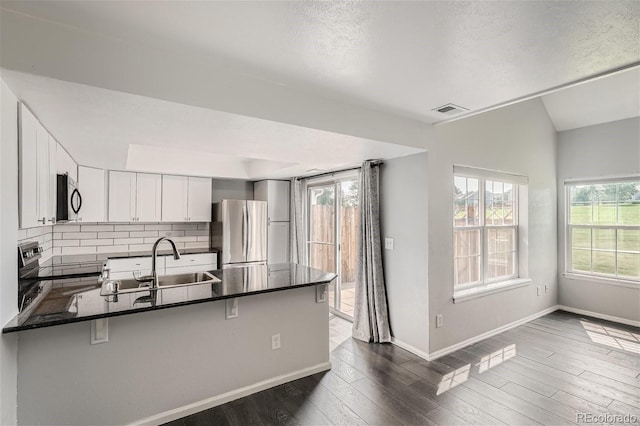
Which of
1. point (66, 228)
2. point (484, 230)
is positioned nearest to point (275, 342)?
point (484, 230)

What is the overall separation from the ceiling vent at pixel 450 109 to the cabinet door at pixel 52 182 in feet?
10.3

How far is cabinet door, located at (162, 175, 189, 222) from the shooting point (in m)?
4.85

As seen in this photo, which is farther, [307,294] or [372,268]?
[372,268]

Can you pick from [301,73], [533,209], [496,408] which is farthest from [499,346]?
[301,73]

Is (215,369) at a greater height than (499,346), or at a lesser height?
greater

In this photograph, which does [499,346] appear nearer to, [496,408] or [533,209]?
[496,408]

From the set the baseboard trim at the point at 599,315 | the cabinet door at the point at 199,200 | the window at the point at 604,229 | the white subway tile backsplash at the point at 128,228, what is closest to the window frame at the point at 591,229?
the window at the point at 604,229

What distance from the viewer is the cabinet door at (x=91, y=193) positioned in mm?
4035

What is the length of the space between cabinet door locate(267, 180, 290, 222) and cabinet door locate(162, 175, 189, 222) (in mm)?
1326

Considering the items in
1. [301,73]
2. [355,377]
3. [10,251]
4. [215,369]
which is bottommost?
[355,377]

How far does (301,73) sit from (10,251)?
6.31ft

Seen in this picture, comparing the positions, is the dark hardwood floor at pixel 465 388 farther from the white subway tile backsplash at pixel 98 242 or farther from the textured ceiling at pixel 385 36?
the white subway tile backsplash at pixel 98 242

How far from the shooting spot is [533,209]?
14.7ft

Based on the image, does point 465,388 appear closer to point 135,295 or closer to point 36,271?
point 135,295
